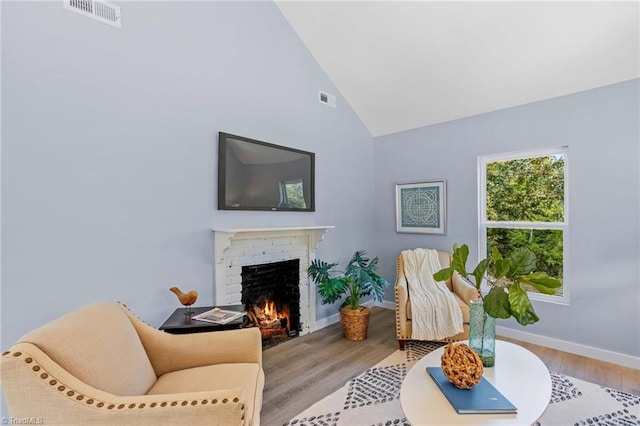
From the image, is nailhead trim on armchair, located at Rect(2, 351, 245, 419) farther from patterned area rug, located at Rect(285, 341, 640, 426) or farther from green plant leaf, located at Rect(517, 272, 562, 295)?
green plant leaf, located at Rect(517, 272, 562, 295)

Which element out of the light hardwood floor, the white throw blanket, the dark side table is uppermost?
the dark side table

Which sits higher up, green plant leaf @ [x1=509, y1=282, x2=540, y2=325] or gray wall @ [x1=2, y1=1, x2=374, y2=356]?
gray wall @ [x1=2, y1=1, x2=374, y2=356]

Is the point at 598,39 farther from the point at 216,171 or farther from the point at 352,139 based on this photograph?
the point at 216,171

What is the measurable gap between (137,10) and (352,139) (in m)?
2.57

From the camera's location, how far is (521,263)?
64.5 inches

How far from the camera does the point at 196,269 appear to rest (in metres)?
2.56

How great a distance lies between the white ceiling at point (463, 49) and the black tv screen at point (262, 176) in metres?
1.19

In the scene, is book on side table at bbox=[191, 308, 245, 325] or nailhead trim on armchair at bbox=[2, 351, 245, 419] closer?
nailhead trim on armchair at bbox=[2, 351, 245, 419]

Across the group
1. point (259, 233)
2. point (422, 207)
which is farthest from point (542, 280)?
point (422, 207)

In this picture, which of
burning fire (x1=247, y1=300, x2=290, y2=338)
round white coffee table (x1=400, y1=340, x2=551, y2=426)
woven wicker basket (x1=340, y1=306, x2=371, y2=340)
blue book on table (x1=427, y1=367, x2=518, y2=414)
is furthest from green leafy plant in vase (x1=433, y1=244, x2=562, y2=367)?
burning fire (x1=247, y1=300, x2=290, y2=338)

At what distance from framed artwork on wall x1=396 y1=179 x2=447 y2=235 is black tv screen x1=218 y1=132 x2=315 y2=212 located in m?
1.32

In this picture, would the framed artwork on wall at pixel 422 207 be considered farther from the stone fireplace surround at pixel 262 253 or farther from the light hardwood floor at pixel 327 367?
the light hardwood floor at pixel 327 367

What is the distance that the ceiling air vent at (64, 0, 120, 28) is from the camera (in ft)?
6.58

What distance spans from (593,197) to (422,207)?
5.32 ft
